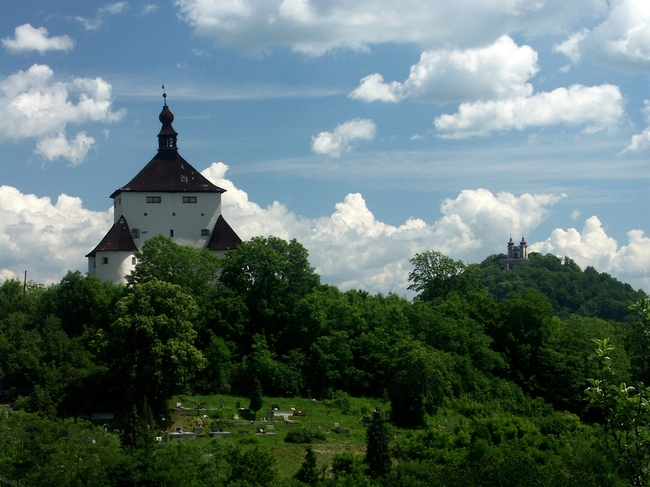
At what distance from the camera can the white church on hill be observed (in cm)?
6025

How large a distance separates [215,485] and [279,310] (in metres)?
21.6

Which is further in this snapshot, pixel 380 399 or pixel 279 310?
pixel 279 310

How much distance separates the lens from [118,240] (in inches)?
2292

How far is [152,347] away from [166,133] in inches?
1025

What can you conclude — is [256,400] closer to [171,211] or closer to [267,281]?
[267,281]

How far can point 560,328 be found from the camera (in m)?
56.9

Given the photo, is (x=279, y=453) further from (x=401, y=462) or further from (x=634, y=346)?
(x=634, y=346)

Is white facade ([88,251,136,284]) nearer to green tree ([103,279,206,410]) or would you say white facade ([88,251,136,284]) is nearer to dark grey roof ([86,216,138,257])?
dark grey roof ([86,216,138,257])

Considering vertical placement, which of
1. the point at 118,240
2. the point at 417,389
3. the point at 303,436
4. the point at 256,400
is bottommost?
the point at 303,436

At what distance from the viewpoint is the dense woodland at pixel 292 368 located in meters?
34.0

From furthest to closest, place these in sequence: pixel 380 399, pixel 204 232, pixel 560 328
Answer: pixel 204 232, pixel 560 328, pixel 380 399

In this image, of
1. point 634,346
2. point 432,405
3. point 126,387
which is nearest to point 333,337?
point 432,405

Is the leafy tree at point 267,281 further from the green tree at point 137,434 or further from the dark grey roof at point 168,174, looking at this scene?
the green tree at point 137,434

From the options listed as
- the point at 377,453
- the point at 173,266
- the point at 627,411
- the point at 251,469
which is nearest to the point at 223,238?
the point at 173,266
